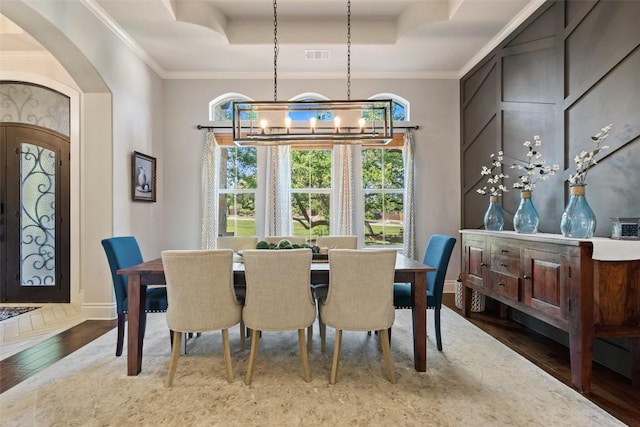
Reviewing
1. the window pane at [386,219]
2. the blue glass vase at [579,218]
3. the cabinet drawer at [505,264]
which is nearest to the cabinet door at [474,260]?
the cabinet drawer at [505,264]

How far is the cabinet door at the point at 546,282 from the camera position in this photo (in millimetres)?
2189

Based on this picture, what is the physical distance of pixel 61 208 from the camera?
4250mm

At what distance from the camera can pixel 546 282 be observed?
235 cm

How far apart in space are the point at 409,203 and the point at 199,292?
3.40 m

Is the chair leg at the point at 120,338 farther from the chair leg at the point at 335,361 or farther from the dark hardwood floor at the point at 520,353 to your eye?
the chair leg at the point at 335,361

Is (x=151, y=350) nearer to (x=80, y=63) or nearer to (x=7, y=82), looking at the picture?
(x=80, y=63)

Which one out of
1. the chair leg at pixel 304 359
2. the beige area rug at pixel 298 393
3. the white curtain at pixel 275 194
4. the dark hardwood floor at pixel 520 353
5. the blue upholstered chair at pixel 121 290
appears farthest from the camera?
the white curtain at pixel 275 194

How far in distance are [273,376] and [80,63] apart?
11.4ft

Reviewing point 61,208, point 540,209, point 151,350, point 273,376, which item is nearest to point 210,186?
point 61,208

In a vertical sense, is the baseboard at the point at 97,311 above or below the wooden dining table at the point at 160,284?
below

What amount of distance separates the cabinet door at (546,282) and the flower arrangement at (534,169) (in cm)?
78

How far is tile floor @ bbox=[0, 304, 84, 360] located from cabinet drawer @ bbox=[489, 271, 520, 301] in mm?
4174

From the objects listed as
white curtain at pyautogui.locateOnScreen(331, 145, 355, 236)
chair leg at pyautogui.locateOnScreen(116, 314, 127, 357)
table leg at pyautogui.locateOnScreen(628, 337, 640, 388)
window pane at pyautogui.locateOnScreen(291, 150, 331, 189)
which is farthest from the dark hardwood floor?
window pane at pyautogui.locateOnScreen(291, 150, 331, 189)

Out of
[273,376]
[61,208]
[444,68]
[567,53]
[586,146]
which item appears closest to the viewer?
[273,376]
